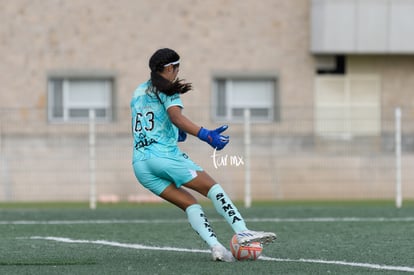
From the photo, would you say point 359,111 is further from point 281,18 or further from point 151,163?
point 151,163

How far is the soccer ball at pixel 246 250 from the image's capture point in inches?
421

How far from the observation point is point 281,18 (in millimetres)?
32562

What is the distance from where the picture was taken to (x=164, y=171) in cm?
1074

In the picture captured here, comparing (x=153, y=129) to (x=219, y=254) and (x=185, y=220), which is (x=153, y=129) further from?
(x=185, y=220)

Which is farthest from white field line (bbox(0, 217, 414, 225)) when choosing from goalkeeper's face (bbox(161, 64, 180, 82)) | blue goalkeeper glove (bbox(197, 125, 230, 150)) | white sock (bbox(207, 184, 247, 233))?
blue goalkeeper glove (bbox(197, 125, 230, 150))

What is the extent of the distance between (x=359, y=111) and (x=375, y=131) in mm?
1381

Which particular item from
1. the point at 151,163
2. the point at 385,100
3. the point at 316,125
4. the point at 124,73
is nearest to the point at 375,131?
the point at 316,125

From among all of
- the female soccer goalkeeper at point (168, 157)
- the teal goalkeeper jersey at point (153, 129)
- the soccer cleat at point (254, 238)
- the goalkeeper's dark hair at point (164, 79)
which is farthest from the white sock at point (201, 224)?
the goalkeeper's dark hair at point (164, 79)

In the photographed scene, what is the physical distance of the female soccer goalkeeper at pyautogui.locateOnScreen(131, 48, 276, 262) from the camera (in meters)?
10.7

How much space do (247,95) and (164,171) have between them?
22439 mm

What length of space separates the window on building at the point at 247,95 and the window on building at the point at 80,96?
2827mm

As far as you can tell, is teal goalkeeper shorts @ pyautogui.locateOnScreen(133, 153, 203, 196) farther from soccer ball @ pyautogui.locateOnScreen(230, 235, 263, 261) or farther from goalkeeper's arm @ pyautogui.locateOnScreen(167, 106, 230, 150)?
soccer ball @ pyautogui.locateOnScreen(230, 235, 263, 261)

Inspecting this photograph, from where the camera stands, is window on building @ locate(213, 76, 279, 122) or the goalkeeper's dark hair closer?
the goalkeeper's dark hair

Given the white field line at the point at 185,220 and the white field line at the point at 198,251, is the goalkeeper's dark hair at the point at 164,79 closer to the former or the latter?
the white field line at the point at 198,251
